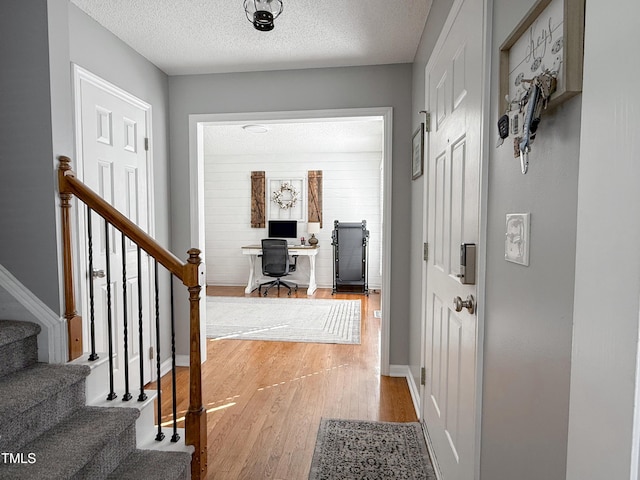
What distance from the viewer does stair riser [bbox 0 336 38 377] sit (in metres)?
1.63

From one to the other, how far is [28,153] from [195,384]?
1.34 metres

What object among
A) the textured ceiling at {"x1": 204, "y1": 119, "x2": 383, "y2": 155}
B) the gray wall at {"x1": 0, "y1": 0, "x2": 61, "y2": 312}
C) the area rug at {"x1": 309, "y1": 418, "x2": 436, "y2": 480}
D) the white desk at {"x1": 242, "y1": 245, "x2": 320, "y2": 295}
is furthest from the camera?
the white desk at {"x1": 242, "y1": 245, "x2": 320, "y2": 295}

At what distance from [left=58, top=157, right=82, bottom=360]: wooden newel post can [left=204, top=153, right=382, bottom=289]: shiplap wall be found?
5256 mm

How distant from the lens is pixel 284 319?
4.82 meters

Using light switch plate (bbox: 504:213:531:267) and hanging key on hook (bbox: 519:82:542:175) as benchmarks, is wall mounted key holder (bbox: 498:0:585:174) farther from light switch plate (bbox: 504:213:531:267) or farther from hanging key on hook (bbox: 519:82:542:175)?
light switch plate (bbox: 504:213:531:267)

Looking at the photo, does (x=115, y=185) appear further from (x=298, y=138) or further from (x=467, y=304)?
(x=298, y=138)

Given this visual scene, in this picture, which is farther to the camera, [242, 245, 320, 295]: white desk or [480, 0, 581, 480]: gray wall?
[242, 245, 320, 295]: white desk

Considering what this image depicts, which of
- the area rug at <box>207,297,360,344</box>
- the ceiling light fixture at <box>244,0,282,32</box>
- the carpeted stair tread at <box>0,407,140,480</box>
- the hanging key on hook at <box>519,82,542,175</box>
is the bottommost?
the area rug at <box>207,297,360,344</box>

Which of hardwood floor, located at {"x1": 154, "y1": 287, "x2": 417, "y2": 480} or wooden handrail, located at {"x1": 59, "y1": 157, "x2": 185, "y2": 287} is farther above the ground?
wooden handrail, located at {"x1": 59, "y1": 157, "x2": 185, "y2": 287}

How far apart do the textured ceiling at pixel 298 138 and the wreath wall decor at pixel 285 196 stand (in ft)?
2.11

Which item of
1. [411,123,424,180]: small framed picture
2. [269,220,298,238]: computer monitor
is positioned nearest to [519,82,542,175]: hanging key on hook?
[411,123,424,180]: small framed picture

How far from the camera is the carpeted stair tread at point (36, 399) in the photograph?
1357 mm

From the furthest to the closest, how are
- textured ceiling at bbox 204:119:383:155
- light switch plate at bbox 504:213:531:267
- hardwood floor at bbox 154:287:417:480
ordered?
textured ceiling at bbox 204:119:383:155, hardwood floor at bbox 154:287:417:480, light switch plate at bbox 504:213:531:267

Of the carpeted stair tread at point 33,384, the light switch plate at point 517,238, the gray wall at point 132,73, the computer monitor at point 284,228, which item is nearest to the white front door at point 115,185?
the gray wall at point 132,73
